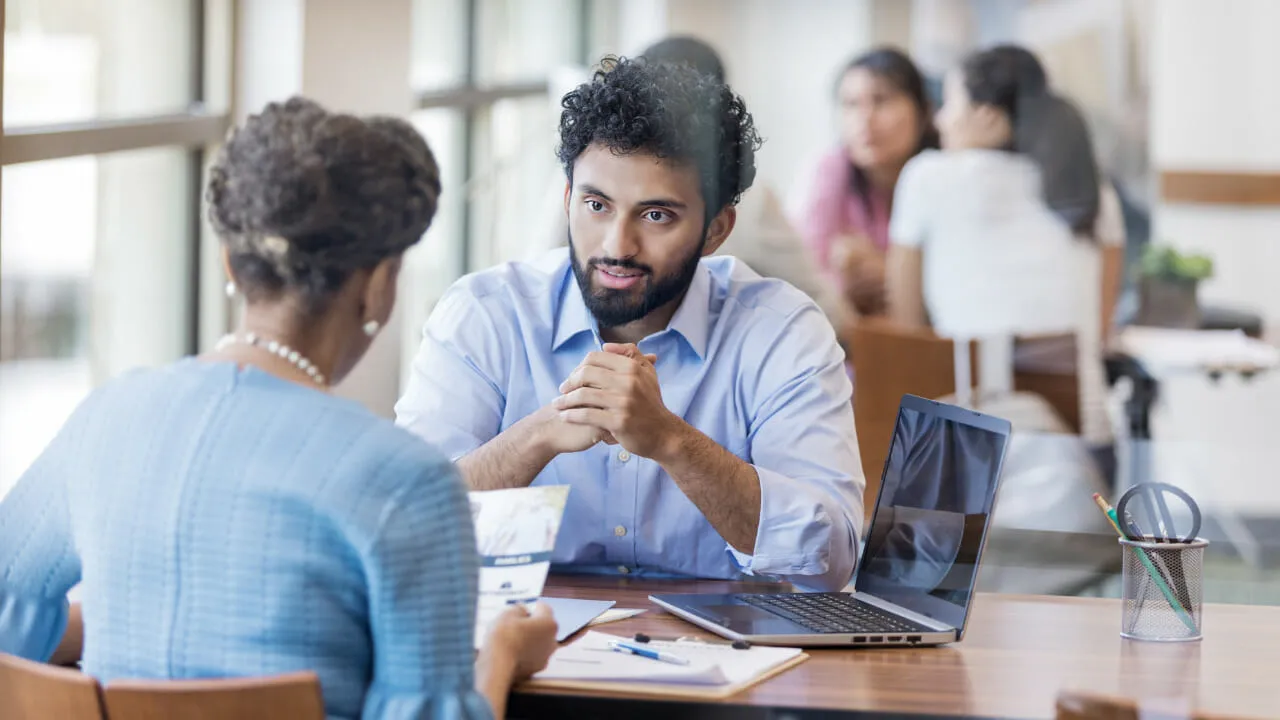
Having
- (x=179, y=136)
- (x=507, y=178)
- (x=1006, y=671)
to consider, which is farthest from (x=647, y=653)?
(x=507, y=178)

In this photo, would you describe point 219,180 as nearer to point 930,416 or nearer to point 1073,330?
point 930,416

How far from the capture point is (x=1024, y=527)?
4090 millimetres

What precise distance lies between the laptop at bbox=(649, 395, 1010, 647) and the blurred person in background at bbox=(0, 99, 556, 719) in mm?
394

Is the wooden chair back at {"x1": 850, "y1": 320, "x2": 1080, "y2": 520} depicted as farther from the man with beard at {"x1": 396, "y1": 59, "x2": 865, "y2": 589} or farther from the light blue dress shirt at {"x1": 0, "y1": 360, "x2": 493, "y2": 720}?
the light blue dress shirt at {"x1": 0, "y1": 360, "x2": 493, "y2": 720}

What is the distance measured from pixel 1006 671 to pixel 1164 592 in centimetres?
25

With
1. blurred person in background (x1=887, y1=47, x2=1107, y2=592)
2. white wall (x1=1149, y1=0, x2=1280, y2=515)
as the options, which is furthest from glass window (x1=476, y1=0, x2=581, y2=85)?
white wall (x1=1149, y1=0, x2=1280, y2=515)

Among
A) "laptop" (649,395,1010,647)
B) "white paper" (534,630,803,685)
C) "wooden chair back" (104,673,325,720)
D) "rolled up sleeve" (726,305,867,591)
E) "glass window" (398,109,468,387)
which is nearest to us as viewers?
"wooden chair back" (104,673,325,720)

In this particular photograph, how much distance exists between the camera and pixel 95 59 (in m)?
2.60

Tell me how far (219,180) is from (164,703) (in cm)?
41

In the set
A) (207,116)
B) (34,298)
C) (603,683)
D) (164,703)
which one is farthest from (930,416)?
(207,116)

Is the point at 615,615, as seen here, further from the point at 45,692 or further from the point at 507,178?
the point at 507,178

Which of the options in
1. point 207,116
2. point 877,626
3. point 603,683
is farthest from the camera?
point 207,116

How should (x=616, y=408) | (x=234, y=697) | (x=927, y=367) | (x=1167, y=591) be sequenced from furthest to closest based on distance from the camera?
(x=927, y=367), (x=616, y=408), (x=1167, y=591), (x=234, y=697)

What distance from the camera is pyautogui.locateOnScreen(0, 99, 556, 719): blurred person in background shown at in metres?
1.11
